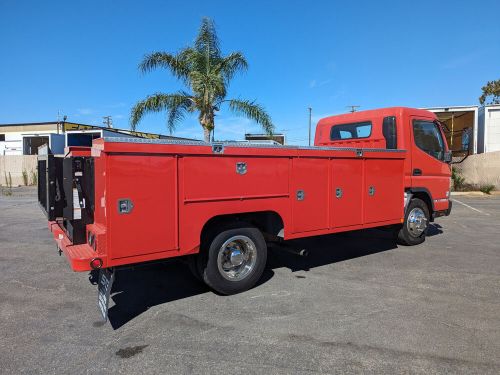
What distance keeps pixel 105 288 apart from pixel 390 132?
5.67 metres

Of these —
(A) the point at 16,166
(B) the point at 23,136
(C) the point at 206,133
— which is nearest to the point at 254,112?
(C) the point at 206,133

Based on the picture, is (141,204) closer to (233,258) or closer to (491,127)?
(233,258)

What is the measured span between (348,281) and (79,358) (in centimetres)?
369

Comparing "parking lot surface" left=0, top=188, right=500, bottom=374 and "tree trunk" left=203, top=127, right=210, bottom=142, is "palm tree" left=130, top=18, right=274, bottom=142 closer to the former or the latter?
"tree trunk" left=203, top=127, right=210, bottom=142

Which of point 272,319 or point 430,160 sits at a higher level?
point 430,160

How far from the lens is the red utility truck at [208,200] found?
4102 millimetres

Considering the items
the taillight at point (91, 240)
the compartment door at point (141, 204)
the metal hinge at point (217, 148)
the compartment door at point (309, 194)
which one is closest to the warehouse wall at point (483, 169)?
the compartment door at point (309, 194)

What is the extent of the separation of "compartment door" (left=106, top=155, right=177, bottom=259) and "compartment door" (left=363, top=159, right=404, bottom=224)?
3.42 metres

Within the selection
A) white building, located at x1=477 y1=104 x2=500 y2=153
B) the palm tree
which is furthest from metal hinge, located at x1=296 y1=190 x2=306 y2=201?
white building, located at x1=477 y1=104 x2=500 y2=153

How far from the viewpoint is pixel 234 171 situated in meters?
4.84

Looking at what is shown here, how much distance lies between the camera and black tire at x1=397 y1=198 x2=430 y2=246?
25.7 ft

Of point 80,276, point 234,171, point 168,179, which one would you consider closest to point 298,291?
point 234,171

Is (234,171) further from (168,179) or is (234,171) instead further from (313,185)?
(313,185)

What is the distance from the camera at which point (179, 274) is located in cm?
615
